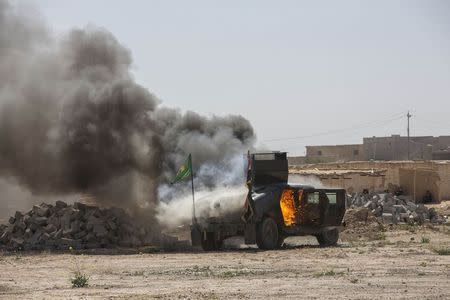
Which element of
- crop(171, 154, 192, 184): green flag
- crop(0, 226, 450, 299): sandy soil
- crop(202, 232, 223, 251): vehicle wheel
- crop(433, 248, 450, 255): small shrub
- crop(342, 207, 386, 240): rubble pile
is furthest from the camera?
crop(342, 207, 386, 240): rubble pile

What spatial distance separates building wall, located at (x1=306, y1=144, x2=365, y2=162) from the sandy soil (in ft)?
157

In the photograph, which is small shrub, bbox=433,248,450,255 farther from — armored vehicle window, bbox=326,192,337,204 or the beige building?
the beige building

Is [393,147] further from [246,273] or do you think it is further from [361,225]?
[246,273]

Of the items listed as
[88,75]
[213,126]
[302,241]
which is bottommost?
[302,241]

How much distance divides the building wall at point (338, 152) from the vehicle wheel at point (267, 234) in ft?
156

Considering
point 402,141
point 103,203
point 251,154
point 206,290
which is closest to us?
point 206,290

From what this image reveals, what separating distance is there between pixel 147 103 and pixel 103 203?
11.6 ft

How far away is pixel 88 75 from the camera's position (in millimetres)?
29312

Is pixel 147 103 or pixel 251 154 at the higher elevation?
pixel 147 103

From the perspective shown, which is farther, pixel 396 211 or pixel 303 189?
pixel 396 211

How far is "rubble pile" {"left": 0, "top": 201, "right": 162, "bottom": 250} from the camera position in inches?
941

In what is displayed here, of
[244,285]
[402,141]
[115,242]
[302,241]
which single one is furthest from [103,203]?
[402,141]

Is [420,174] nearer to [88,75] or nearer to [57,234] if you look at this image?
[88,75]

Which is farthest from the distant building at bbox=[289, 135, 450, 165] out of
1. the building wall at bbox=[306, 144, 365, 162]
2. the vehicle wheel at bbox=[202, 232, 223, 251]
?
the vehicle wheel at bbox=[202, 232, 223, 251]
